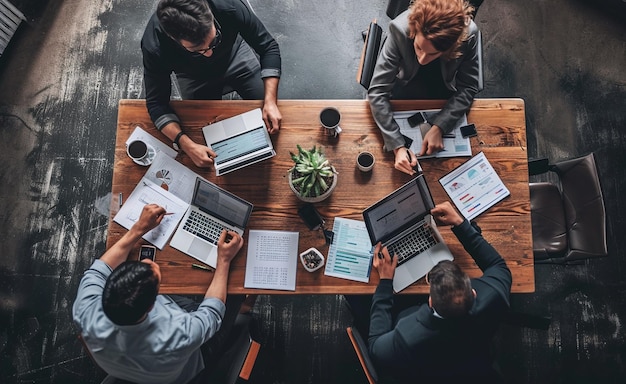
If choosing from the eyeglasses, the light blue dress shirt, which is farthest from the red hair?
the light blue dress shirt

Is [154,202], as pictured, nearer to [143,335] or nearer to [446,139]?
[143,335]

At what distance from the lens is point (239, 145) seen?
7.39 feet

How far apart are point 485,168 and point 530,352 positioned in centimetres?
147

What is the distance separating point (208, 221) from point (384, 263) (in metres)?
0.84

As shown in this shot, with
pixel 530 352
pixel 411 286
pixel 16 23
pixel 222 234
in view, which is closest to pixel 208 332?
pixel 222 234

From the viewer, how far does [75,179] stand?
3.18m

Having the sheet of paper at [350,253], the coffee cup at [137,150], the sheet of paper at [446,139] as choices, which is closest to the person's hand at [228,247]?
the sheet of paper at [350,253]

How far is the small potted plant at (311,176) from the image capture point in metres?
2.04

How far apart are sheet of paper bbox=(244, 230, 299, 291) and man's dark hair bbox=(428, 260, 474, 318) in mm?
641

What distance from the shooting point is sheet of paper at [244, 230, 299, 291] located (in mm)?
2119

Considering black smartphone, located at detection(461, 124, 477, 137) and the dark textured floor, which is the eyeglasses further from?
black smartphone, located at detection(461, 124, 477, 137)

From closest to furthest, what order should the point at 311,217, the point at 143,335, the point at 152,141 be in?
the point at 143,335
the point at 311,217
the point at 152,141

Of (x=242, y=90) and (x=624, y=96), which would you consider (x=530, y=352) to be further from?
(x=242, y=90)

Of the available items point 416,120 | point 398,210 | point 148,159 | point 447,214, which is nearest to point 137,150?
point 148,159
